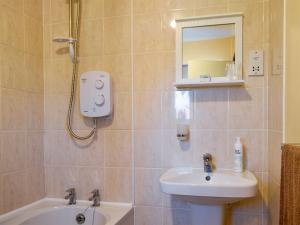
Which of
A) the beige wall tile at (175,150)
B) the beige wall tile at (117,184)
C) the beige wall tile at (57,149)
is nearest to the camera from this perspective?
the beige wall tile at (175,150)

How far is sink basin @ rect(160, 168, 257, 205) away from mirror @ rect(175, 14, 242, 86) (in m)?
0.58

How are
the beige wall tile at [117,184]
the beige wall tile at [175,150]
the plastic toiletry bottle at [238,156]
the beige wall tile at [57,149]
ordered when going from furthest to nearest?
the beige wall tile at [57,149], the beige wall tile at [117,184], the beige wall tile at [175,150], the plastic toiletry bottle at [238,156]

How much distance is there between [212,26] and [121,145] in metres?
1.00

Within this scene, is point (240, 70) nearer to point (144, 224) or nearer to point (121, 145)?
point (121, 145)

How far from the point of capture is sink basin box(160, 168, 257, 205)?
132 centimetres

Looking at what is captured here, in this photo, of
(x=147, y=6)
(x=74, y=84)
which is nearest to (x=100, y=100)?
(x=74, y=84)

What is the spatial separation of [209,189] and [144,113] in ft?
2.25

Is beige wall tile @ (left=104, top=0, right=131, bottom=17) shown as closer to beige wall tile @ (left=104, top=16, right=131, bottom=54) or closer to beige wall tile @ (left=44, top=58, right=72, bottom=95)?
beige wall tile @ (left=104, top=16, right=131, bottom=54)

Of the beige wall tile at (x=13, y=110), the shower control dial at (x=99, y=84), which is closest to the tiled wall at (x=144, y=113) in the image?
the shower control dial at (x=99, y=84)

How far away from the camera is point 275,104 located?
1471 mm

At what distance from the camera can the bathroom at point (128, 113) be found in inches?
63.2

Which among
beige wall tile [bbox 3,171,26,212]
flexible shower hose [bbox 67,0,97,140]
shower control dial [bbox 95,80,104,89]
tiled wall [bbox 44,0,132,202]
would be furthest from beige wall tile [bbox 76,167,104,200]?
shower control dial [bbox 95,80,104,89]

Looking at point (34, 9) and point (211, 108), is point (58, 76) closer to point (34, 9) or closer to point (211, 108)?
point (34, 9)

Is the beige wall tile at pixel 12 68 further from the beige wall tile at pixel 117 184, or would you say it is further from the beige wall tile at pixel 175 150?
the beige wall tile at pixel 175 150
